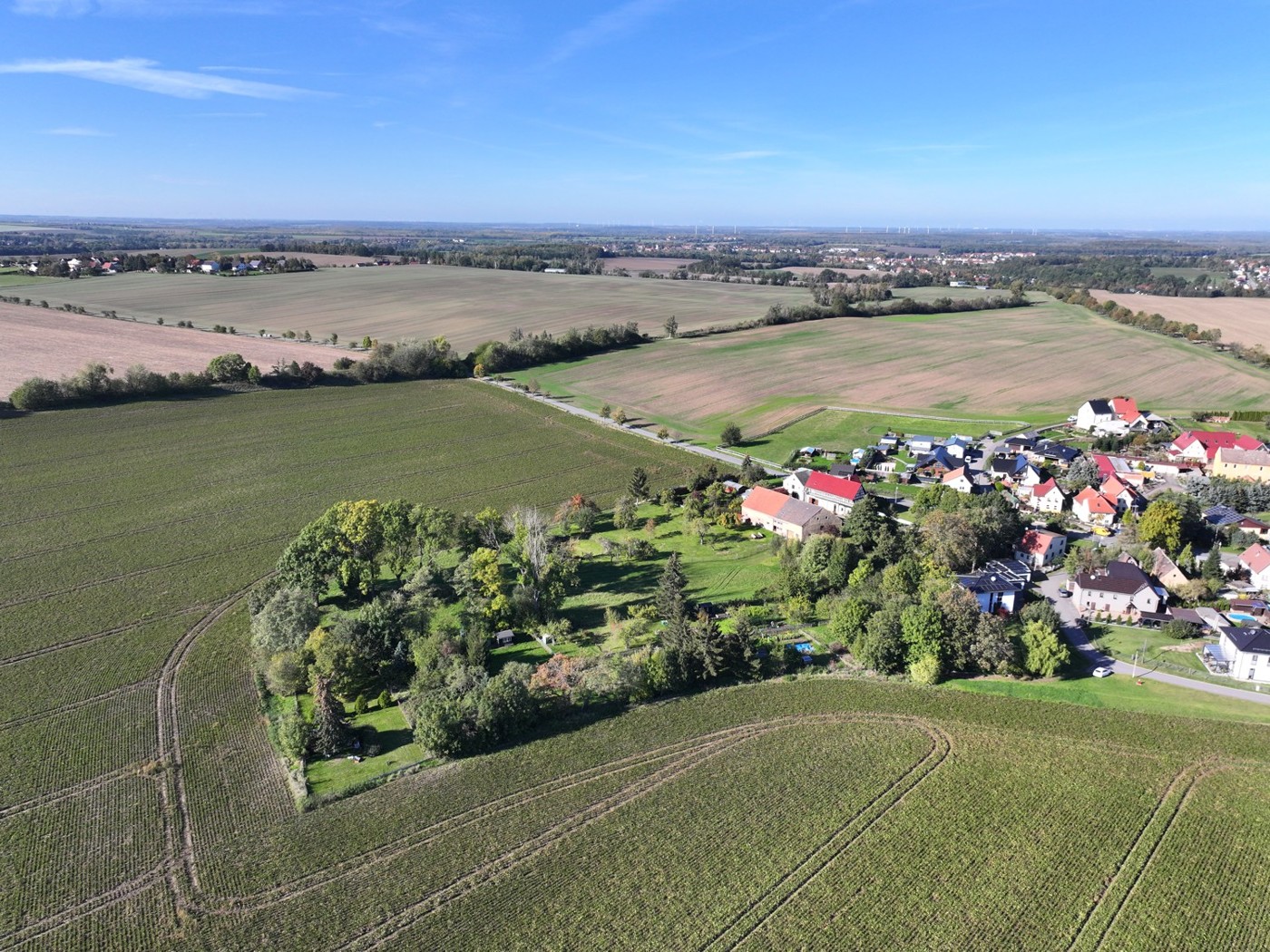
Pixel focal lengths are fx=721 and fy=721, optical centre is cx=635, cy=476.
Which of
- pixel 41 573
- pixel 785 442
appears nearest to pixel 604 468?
pixel 785 442

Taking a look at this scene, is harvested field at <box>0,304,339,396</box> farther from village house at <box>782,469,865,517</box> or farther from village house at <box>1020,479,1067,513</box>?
village house at <box>1020,479,1067,513</box>

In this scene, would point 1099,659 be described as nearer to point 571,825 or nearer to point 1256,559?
point 1256,559

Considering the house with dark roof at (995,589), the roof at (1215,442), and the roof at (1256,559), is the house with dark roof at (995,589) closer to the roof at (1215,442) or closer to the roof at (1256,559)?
the roof at (1256,559)

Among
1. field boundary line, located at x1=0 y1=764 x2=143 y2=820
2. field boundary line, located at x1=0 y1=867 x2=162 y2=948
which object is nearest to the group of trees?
field boundary line, located at x1=0 y1=764 x2=143 y2=820

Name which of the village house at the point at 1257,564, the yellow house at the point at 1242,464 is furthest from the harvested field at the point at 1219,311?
the village house at the point at 1257,564

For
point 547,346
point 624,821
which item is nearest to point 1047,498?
point 624,821
